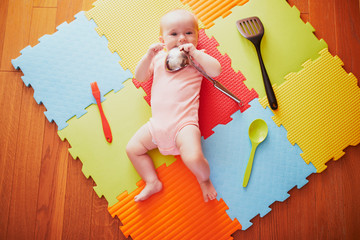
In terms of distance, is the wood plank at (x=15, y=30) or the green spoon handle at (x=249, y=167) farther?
the wood plank at (x=15, y=30)

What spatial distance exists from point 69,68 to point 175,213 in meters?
0.76

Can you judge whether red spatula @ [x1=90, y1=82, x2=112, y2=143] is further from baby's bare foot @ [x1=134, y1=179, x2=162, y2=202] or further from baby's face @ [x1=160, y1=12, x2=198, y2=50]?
baby's face @ [x1=160, y1=12, x2=198, y2=50]

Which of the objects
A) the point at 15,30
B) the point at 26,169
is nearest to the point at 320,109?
the point at 26,169

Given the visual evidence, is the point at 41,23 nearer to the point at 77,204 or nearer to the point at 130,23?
the point at 130,23

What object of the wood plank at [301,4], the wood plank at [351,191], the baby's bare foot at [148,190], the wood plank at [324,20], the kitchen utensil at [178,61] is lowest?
the wood plank at [351,191]

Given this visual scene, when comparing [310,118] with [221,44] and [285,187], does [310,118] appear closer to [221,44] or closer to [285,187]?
[285,187]

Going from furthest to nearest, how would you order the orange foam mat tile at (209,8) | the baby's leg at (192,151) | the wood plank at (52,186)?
the orange foam mat tile at (209,8)
the wood plank at (52,186)
the baby's leg at (192,151)

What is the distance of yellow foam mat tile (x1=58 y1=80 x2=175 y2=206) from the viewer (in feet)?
3.41

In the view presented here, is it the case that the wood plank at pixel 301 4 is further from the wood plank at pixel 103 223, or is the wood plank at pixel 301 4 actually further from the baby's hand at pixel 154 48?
the wood plank at pixel 103 223

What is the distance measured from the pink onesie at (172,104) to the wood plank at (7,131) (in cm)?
60

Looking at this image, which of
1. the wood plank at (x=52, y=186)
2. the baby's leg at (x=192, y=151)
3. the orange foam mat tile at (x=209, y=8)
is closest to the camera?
the baby's leg at (x=192, y=151)

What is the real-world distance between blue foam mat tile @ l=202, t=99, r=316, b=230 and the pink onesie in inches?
6.5

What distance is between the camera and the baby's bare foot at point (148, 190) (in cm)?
99

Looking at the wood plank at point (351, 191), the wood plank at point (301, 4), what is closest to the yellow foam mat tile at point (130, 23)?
the wood plank at point (301, 4)
